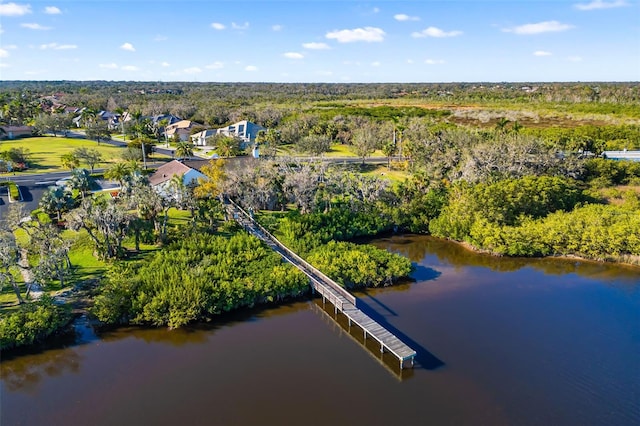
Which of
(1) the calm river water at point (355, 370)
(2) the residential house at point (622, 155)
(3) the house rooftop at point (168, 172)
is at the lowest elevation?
(1) the calm river water at point (355, 370)

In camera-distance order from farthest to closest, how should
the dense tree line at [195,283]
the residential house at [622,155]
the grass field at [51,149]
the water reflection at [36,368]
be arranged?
1. the grass field at [51,149]
2. the residential house at [622,155]
3. the dense tree line at [195,283]
4. the water reflection at [36,368]

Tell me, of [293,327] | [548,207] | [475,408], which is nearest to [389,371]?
[475,408]

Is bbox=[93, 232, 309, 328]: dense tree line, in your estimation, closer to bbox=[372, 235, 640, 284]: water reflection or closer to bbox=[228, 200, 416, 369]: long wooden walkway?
bbox=[228, 200, 416, 369]: long wooden walkway

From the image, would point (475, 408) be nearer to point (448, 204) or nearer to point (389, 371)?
point (389, 371)

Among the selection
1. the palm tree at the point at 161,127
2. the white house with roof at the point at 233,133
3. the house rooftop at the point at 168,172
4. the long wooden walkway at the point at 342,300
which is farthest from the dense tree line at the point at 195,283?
the palm tree at the point at 161,127

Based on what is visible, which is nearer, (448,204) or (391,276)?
(391,276)

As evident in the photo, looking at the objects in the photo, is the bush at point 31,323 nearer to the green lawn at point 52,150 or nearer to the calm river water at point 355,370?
the calm river water at point 355,370

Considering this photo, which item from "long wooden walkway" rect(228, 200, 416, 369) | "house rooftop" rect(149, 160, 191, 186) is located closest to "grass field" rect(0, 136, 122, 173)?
"house rooftop" rect(149, 160, 191, 186)
